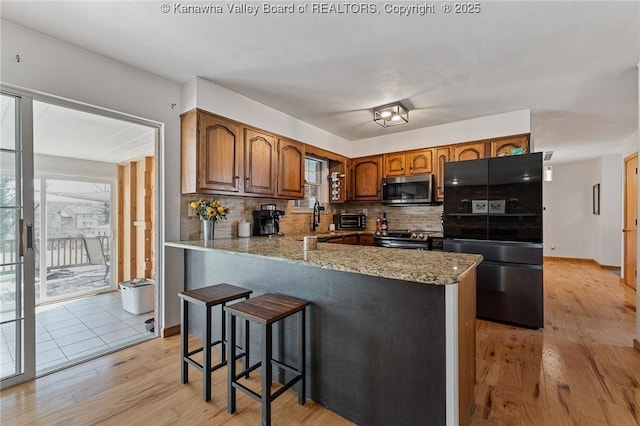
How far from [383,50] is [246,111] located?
167 centimetres

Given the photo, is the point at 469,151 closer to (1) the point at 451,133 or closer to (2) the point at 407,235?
(1) the point at 451,133

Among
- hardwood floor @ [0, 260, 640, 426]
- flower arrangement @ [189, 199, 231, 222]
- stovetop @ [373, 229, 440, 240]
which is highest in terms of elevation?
flower arrangement @ [189, 199, 231, 222]

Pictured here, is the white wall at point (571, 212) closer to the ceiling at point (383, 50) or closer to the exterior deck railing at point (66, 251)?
the ceiling at point (383, 50)

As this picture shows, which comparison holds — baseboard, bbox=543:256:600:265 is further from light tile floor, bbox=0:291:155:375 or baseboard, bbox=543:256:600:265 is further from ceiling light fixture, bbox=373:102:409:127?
light tile floor, bbox=0:291:155:375

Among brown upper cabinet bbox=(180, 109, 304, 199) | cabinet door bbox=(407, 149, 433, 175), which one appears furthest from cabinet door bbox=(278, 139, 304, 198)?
cabinet door bbox=(407, 149, 433, 175)

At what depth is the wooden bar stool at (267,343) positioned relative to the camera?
5.08 ft

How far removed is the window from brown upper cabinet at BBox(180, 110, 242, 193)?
161 cm

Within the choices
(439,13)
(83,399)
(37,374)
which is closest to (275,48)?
(439,13)

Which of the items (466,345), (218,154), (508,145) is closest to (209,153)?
(218,154)

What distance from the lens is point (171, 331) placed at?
9.38ft

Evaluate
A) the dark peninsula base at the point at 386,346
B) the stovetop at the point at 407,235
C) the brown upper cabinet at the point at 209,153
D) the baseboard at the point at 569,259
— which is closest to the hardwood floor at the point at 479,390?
the dark peninsula base at the point at 386,346

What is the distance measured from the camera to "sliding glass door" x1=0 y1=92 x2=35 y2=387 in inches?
80.1

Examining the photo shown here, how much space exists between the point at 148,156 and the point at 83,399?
3.50 meters

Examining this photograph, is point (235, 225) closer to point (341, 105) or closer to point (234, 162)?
point (234, 162)
